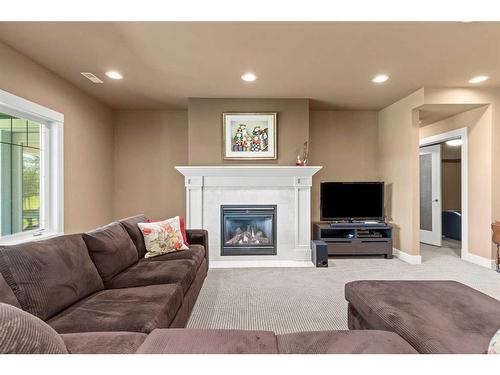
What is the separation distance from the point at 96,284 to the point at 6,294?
0.56 meters

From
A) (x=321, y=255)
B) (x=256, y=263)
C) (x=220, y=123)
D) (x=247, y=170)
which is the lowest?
(x=256, y=263)

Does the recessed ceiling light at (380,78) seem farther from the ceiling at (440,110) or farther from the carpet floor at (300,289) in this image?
the carpet floor at (300,289)

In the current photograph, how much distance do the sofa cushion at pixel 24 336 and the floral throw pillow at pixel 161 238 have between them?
1.90 metres

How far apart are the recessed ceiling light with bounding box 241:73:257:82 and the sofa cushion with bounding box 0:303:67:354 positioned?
2.96 meters

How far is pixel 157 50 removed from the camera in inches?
102

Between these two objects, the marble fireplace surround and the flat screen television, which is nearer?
the marble fireplace surround

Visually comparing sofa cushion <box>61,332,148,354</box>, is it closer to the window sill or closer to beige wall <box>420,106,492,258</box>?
the window sill

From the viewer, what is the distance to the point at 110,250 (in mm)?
2072

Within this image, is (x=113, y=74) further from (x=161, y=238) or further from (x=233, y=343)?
(x=233, y=343)

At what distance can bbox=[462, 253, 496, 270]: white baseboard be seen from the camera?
3.59 meters

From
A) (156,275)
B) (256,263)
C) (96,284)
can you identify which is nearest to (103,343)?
(96,284)

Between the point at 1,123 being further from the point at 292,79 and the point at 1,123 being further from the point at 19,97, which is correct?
the point at 292,79

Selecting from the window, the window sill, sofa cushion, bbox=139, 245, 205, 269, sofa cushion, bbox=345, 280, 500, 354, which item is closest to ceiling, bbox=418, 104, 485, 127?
sofa cushion, bbox=345, 280, 500, 354

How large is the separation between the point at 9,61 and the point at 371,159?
4907 millimetres
